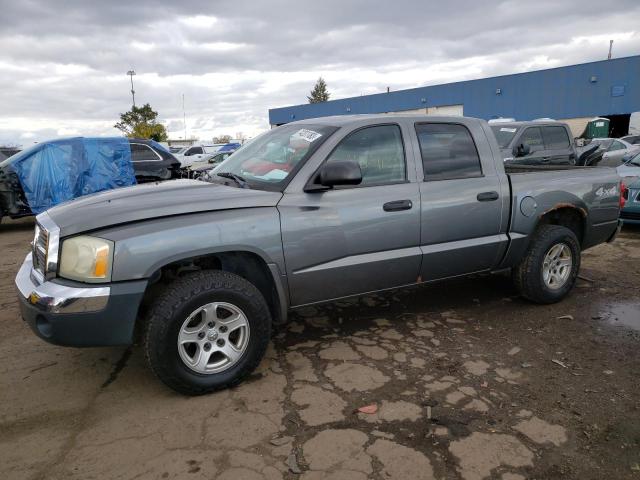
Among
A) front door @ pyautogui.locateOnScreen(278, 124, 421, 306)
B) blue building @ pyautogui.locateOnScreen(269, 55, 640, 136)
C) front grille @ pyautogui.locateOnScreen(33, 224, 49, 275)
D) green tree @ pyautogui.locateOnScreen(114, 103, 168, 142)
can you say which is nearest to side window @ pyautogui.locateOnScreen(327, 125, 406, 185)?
front door @ pyautogui.locateOnScreen(278, 124, 421, 306)

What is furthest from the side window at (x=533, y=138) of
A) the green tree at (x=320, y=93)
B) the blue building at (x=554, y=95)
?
the green tree at (x=320, y=93)

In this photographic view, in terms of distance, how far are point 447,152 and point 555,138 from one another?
24.1 ft

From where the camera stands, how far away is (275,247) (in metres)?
3.27

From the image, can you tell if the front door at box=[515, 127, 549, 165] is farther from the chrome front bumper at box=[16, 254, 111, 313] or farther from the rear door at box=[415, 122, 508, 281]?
the chrome front bumper at box=[16, 254, 111, 313]

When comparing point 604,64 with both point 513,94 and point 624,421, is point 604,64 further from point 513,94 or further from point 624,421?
point 624,421

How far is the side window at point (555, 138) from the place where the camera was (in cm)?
1008

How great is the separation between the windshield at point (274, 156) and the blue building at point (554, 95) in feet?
86.2

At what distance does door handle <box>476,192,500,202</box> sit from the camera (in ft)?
13.5

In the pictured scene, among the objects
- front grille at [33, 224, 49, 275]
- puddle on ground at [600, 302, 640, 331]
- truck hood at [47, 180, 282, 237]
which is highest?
truck hood at [47, 180, 282, 237]

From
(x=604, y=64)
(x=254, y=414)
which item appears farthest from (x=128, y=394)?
(x=604, y=64)

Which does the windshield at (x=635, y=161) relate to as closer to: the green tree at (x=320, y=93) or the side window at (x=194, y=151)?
the side window at (x=194, y=151)

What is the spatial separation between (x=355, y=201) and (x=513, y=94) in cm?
3239

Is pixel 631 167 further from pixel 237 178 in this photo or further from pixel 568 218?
pixel 237 178

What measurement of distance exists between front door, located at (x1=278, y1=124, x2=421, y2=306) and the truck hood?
28 centimetres
